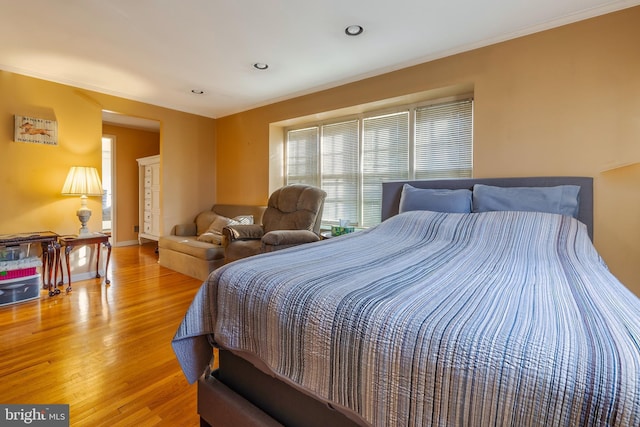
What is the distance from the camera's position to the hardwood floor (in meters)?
1.46

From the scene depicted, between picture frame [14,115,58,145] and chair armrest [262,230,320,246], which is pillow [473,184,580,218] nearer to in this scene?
chair armrest [262,230,320,246]

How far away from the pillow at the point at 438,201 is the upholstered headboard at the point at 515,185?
9.5 inches

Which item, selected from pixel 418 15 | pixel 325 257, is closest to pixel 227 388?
pixel 325 257

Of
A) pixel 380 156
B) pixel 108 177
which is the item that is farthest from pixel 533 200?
pixel 108 177

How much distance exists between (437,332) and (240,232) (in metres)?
2.96

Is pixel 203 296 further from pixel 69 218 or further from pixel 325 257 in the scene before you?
pixel 69 218

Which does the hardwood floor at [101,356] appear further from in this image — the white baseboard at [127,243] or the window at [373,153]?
the white baseboard at [127,243]

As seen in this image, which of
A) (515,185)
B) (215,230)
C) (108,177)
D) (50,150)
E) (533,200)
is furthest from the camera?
(108,177)

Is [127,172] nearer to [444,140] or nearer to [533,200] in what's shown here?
[444,140]

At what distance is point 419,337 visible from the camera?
0.70m

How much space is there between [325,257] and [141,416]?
1.15m

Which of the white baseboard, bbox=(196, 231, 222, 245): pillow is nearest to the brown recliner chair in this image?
bbox=(196, 231, 222, 245): pillow

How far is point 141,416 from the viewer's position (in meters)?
1.40

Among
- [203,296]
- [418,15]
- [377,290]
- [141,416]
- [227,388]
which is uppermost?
[418,15]
